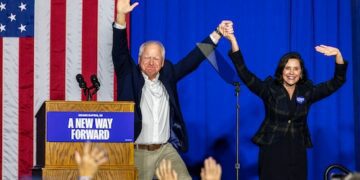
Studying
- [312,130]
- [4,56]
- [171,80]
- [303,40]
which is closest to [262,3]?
[303,40]

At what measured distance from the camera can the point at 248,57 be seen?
682cm

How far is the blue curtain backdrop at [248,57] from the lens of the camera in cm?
675

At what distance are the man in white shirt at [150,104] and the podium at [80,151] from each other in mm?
421

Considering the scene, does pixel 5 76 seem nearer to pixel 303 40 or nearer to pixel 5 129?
pixel 5 129

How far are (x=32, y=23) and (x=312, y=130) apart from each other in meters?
2.92

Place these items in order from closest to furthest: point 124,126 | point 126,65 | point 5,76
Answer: point 124,126
point 126,65
point 5,76

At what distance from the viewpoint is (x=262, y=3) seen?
686cm

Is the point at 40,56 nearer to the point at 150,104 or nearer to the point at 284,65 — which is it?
the point at 150,104

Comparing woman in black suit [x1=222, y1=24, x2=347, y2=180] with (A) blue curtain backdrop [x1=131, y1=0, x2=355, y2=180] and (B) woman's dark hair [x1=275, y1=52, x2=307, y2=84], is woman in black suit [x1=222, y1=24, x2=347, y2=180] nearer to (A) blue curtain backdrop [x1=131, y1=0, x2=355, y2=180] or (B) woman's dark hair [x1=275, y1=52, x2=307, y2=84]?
(B) woman's dark hair [x1=275, y1=52, x2=307, y2=84]

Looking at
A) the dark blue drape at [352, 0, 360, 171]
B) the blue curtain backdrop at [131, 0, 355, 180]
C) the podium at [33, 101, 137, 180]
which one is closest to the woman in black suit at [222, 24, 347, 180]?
the podium at [33, 101, 137, 180]

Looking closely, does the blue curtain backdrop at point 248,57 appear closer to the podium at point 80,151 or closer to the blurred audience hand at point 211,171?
the podium at point 80,151

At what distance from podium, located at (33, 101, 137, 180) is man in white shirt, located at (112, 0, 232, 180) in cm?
42

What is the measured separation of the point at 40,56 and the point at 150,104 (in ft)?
6.29

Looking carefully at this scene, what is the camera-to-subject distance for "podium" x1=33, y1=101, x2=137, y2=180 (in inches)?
182
